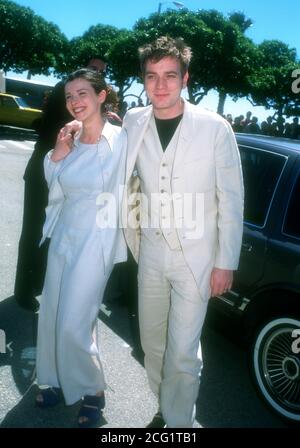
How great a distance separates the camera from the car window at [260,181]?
10.1 ft

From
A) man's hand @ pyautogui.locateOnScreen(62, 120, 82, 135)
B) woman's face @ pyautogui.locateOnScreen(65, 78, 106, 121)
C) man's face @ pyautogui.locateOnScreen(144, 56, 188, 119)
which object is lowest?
man's hand @ pyautogui.locateOnScreen(62, 120, 82, 135)

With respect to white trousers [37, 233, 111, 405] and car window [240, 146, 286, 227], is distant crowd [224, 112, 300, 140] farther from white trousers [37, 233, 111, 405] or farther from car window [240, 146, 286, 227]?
white trousers [37, 233, 111, 405]

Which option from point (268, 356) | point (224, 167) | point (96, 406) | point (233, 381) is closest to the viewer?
point (224, 167)

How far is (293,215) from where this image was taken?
2.91 meters

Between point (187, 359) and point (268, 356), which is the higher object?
point (187, 359)

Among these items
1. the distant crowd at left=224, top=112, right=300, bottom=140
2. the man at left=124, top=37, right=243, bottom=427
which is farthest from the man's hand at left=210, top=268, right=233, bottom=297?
the distant crowd at left=224, top=112, right=300, bottom=140

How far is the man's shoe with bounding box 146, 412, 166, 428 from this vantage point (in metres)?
2.58

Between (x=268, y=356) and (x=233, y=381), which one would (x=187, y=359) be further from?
(x=233, y=381)

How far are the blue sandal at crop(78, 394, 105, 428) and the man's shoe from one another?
1.03 feet

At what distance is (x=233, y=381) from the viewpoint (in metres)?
3.25

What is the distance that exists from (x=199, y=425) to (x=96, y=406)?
0.65 m

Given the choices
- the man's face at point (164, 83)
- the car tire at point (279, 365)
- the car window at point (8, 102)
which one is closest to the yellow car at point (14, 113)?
the car window at point (8, 102)

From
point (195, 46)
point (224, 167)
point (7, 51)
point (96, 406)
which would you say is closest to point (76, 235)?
point (224, 167)

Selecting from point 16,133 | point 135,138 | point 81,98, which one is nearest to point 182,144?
→ point 135,138
